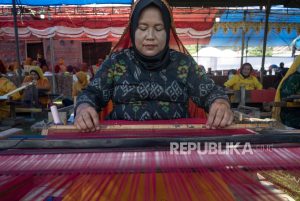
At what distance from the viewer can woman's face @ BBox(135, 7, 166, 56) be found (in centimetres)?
174

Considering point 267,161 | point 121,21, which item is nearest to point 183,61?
point 267,161

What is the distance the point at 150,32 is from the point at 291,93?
7.86 ft

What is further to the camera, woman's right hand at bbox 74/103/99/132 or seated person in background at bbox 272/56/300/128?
seated person in background at bbox 272/56/300/128

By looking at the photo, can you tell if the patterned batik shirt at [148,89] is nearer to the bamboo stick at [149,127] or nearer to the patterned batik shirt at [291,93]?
the bamboo stick at [149,127]

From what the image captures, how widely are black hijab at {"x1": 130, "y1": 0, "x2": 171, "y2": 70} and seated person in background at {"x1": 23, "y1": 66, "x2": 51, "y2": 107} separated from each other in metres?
4.69

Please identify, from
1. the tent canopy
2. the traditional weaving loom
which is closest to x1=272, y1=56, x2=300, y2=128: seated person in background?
the traditional weaving loom

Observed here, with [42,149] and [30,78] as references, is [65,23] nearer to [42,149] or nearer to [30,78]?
[30,78]

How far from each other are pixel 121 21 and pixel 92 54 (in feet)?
20.3

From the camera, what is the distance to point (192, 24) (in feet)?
34.5

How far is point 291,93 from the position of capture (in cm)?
345

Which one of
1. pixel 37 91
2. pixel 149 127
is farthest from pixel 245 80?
pixel 149 127

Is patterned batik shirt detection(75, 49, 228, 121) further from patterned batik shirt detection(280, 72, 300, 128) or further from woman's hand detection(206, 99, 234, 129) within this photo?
patterned batik shirt detection(280, 72, 300, 128)

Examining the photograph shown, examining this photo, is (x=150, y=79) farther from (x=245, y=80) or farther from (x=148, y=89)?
(x=245, y=80)

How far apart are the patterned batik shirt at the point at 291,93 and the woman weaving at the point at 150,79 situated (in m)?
1.97
